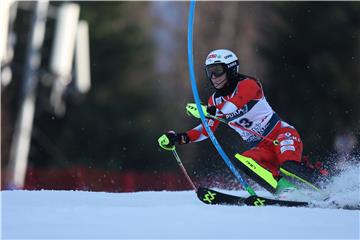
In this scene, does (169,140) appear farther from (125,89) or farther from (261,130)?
(125,89)

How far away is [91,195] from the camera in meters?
7.16

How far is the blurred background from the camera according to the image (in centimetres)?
2164

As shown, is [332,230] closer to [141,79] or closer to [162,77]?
[141,79]

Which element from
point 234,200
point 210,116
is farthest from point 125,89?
point 234,200

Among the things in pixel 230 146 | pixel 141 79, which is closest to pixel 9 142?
pixel 141 79

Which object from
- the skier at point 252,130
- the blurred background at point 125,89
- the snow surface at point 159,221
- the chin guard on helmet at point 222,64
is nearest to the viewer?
the snow surface at point 159,221

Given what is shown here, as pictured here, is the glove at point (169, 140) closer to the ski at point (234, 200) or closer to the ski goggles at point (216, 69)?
the ski at point (234, 200)

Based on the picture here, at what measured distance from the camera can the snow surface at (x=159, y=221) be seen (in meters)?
5.16

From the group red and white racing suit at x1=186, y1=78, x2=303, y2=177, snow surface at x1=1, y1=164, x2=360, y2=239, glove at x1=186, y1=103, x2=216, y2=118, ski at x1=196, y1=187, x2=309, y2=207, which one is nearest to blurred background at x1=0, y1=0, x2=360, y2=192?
red and white racing suit at x1=186, y1=78, x2=303, y2=177

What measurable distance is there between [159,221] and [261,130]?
268cm

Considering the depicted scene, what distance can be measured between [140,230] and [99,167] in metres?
22.4

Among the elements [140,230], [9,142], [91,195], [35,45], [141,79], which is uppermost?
[140,230]

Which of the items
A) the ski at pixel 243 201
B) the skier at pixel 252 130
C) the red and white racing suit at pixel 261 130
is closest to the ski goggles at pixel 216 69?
the skier at pixel 252 130

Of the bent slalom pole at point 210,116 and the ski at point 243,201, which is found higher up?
the bent slalom pole at point 210,116
